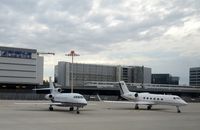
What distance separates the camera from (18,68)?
5945 inches

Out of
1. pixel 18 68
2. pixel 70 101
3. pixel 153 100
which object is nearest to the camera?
pixel 70 101

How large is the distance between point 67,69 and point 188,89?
5675 centimetres

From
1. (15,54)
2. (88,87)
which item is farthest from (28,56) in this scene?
(88,87)

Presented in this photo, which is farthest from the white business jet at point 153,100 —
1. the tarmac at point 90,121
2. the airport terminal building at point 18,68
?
the airport terminal building at point 18,68

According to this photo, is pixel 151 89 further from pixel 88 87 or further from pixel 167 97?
pixel 167 97

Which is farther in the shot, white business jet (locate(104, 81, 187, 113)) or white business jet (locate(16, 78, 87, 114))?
white business jet (locate(104, 81, 187, 113))

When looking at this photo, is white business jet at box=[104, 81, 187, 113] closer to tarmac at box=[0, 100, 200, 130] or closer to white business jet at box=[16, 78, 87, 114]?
tarmac at box=[0, 100, 200, 130]

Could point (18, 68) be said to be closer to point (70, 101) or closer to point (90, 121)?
point (70, 101)

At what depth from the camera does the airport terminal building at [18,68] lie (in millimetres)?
148000

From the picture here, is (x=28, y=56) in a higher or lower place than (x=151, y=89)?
A: higher

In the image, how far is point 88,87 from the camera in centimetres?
16462

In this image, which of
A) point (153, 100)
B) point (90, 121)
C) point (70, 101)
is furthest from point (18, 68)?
point (90, 121)

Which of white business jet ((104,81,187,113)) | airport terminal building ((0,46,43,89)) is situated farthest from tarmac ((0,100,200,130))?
airport terminal building ((0,46,43,89))

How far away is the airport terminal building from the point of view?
486 ft
